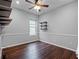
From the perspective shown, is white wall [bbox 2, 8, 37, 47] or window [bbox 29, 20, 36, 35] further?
window [bbox 29, 20, 36, 35]

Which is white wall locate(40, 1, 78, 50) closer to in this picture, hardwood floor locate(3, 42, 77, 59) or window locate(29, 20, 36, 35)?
hardwood floor locate(3, 42, 77, 59)

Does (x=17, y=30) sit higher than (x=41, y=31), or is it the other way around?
(x=17, y=30)

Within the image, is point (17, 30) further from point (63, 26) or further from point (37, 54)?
point (63, 26)

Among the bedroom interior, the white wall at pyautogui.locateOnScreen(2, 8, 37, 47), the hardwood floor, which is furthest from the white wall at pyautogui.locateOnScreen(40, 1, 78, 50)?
the white wall at pyautogui.locateOnScreen(2, 8, 37, 47)

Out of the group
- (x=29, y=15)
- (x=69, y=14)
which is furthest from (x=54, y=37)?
(x=29, y=15)

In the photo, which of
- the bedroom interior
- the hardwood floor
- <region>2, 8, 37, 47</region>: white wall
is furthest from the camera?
<region>2, 8, 37, 47</region>: white wall

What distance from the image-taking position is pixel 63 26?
15.3 feet

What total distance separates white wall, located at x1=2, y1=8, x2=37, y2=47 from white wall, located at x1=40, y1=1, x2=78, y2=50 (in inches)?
68.3

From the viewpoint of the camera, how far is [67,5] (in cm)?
434

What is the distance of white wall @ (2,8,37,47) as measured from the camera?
4.68 meters

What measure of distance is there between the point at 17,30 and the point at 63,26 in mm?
3282

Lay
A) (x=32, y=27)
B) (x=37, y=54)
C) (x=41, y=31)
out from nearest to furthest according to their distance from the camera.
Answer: (x=37, y=54) → (x=32, y=27) → (x=41, y=31)

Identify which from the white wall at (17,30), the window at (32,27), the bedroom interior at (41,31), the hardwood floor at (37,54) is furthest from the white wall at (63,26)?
the white wall at (17,30)

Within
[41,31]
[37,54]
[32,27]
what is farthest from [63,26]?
[32,27]
